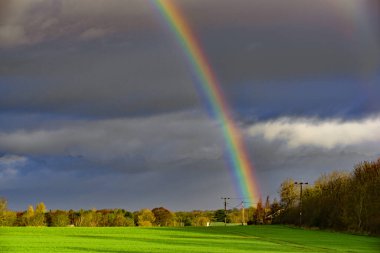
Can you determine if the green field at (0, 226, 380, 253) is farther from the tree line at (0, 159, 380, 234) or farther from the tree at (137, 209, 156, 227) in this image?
the tree at (137, 209, 156, 227)

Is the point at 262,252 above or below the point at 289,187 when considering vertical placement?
below

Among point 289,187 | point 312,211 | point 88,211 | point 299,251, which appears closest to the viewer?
point 299,251

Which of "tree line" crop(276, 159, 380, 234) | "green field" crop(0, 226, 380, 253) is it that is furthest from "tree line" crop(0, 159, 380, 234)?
"green field" crop(0, 226, 380, 253)

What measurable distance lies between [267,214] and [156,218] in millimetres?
46629

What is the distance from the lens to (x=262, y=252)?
4984cm


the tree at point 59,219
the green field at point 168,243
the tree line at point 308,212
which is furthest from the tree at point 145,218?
the green field at point 168,243

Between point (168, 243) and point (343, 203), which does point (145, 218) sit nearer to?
point (343, 203)

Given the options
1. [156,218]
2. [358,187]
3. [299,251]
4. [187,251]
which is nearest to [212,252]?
[187,251]

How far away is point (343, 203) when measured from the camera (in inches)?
4456

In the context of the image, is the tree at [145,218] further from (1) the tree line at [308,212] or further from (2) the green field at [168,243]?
(2) the green field at [168,243]

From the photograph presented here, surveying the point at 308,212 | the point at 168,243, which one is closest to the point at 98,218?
the point at 308,212

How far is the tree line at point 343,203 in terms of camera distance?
103500 millimetres

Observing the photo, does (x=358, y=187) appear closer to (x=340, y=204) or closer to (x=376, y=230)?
(x=340, y=204)

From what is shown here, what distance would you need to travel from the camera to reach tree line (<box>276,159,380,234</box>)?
4075 inches
